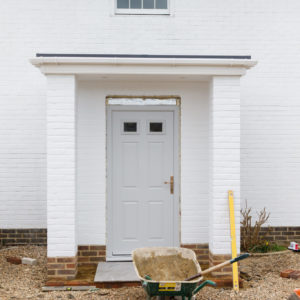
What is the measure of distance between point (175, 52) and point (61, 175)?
3524 millimetres

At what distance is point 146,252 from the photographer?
5008mm

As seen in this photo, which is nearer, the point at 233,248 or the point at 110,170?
the point at 233,248

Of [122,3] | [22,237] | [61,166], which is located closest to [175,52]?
[122,3]

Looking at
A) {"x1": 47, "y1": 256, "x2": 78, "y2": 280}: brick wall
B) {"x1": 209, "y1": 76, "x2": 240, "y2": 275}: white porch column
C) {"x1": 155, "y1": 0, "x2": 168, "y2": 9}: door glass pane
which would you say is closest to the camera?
{"x1": 47, "y1": 256, "x2": 78, "y2": 280}: brick wall

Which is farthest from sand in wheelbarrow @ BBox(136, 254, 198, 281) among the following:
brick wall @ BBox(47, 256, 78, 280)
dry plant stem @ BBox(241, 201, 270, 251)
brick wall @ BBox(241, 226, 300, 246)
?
brick wall @ BBox(241, 226, 300, 246)

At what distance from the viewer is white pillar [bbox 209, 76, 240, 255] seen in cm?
568

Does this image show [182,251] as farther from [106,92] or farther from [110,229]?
[106,92]

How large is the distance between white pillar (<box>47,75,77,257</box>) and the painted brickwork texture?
77.6 inches

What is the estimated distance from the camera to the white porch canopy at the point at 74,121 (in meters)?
5.50

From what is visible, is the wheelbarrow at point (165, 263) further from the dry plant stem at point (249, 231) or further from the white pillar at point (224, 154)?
the dry plant stem at point (249, 231)

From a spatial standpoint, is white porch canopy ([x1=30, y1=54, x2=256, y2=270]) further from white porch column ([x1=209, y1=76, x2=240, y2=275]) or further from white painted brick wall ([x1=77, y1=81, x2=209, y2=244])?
white painted brick wall ([x1=77, y1=81, x2=209, y2=244])

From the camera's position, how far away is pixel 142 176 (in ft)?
20.9

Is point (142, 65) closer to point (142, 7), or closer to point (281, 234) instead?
point (142, 7)

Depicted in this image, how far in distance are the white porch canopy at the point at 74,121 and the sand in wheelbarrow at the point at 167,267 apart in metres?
0.87
